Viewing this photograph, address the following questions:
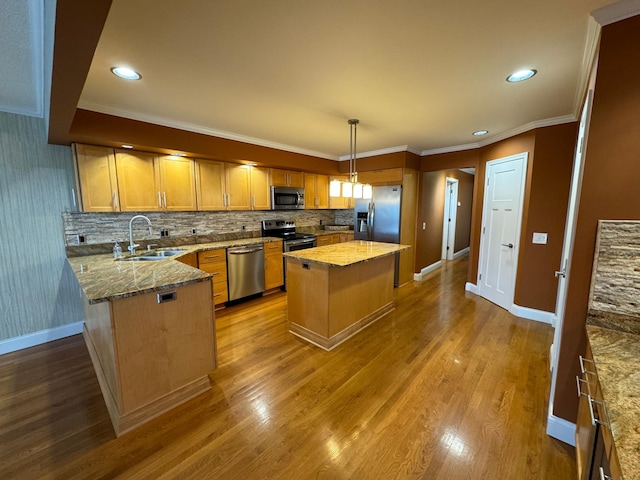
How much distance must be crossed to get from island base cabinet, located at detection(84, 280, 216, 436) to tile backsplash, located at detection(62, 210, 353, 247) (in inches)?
64.3

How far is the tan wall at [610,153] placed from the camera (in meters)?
1.38

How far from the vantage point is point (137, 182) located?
3225 millimetres

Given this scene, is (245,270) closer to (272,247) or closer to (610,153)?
(272,247)

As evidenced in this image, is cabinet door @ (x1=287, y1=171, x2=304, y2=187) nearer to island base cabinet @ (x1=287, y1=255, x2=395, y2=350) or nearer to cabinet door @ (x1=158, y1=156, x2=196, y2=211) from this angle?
cabinet door @ (x1=158, y1=156, x2=196, y2=211)

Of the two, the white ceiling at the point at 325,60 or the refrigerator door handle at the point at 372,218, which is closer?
the white ceiling at the point at 325,60

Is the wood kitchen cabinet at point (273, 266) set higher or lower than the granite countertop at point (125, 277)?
lower

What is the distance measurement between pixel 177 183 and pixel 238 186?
0.88 meters

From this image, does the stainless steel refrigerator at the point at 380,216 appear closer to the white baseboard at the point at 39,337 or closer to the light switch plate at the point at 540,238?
the light switch plate at the point at 540,238

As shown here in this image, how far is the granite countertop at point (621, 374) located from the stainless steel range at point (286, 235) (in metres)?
3.69

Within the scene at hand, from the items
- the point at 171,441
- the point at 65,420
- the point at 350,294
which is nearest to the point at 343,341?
the point at 350,294

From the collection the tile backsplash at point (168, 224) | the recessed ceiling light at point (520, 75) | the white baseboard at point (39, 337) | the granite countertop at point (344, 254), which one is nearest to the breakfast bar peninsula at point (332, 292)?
the granite countertop at point (344, 254)

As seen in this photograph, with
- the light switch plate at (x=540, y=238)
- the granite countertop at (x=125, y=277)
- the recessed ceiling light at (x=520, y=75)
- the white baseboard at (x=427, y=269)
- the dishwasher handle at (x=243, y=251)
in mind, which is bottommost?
the white baseboard at (x=427, y=269)

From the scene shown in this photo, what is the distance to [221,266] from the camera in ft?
12.3

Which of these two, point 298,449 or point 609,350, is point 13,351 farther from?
point 609,350
